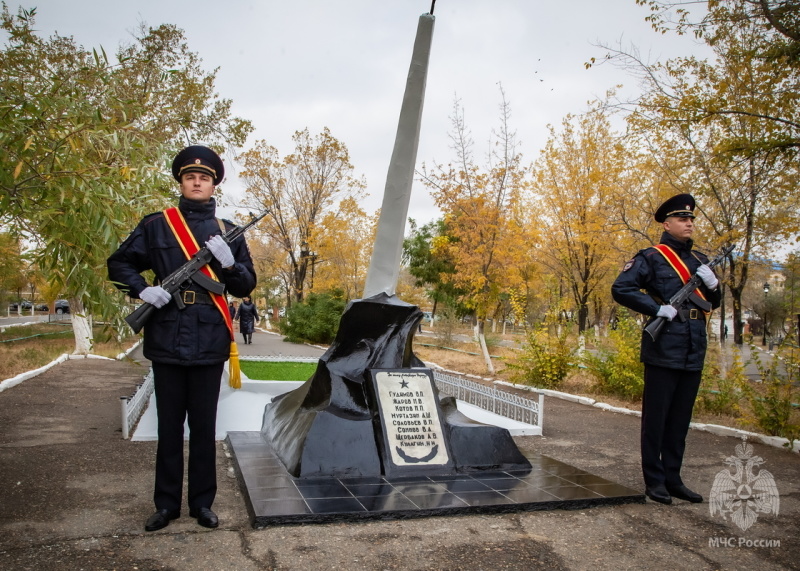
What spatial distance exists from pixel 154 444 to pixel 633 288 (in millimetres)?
4758

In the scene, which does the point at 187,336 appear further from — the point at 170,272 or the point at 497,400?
the point at 497,400

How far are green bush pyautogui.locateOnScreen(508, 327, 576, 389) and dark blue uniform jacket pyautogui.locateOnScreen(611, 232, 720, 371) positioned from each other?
6.30 m

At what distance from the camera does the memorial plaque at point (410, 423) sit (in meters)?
5.00

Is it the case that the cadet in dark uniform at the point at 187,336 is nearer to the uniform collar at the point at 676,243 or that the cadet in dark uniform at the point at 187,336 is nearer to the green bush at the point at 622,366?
the uniform collar at the point at 676,243

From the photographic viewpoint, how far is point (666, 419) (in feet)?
15.7

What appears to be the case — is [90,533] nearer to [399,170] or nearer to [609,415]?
[399,170]

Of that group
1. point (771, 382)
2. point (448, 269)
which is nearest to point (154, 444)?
point (771, 382)

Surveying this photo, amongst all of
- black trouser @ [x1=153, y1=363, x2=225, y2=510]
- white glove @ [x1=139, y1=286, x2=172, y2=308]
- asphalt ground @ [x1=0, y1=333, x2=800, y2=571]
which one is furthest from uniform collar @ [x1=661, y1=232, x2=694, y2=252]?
white glove @ [x1=139, y1=286, x2=172, y2=308]

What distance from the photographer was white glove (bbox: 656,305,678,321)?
15.1 ft

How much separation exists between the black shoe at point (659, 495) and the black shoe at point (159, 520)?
330cm

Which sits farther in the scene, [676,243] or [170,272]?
[676,243]

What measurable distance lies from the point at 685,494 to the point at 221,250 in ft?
12.1

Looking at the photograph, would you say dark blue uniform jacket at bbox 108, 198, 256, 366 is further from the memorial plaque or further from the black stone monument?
the memorial plaque

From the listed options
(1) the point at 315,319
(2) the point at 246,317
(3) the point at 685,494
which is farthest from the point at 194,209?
(1) the point at 315,319
